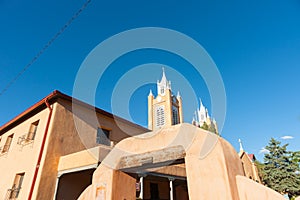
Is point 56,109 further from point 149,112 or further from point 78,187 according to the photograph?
point 149,112

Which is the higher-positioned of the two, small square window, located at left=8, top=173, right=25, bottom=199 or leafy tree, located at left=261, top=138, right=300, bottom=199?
leafy tree, located at left=261, top=138, right=300, bottom=199

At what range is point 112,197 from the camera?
4.75m

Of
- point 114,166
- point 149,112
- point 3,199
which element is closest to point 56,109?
point 3,199

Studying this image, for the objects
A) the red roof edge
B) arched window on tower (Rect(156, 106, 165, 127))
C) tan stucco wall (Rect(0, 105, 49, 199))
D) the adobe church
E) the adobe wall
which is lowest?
the adobe wall

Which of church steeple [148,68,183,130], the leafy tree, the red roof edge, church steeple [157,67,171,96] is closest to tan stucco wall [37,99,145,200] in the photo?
the red roof edge

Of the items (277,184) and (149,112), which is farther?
(149,112)

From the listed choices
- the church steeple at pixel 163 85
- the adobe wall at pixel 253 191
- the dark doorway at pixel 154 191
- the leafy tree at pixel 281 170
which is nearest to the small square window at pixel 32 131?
the dark doorway at pixel 154 191

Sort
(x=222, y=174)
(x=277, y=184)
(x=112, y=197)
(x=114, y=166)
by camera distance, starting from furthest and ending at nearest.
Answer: (x=277, y=184) < (x=114, y=166) < (x=112, y=197) < (x=222, y=174)

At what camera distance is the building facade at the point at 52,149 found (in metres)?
7.69

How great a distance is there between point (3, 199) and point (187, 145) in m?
9.61

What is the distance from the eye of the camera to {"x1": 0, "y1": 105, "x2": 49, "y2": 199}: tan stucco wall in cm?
823

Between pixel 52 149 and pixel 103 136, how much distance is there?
3.04 meters

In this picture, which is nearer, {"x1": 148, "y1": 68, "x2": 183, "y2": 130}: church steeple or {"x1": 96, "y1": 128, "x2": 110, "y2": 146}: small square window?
{"x1": 96, "y1": 128, "x2": 110, "y2": 146}: small square window

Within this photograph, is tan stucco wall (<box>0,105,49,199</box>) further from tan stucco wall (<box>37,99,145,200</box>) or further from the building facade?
tan stucco wall (<box>37,99,145,200</box>)
